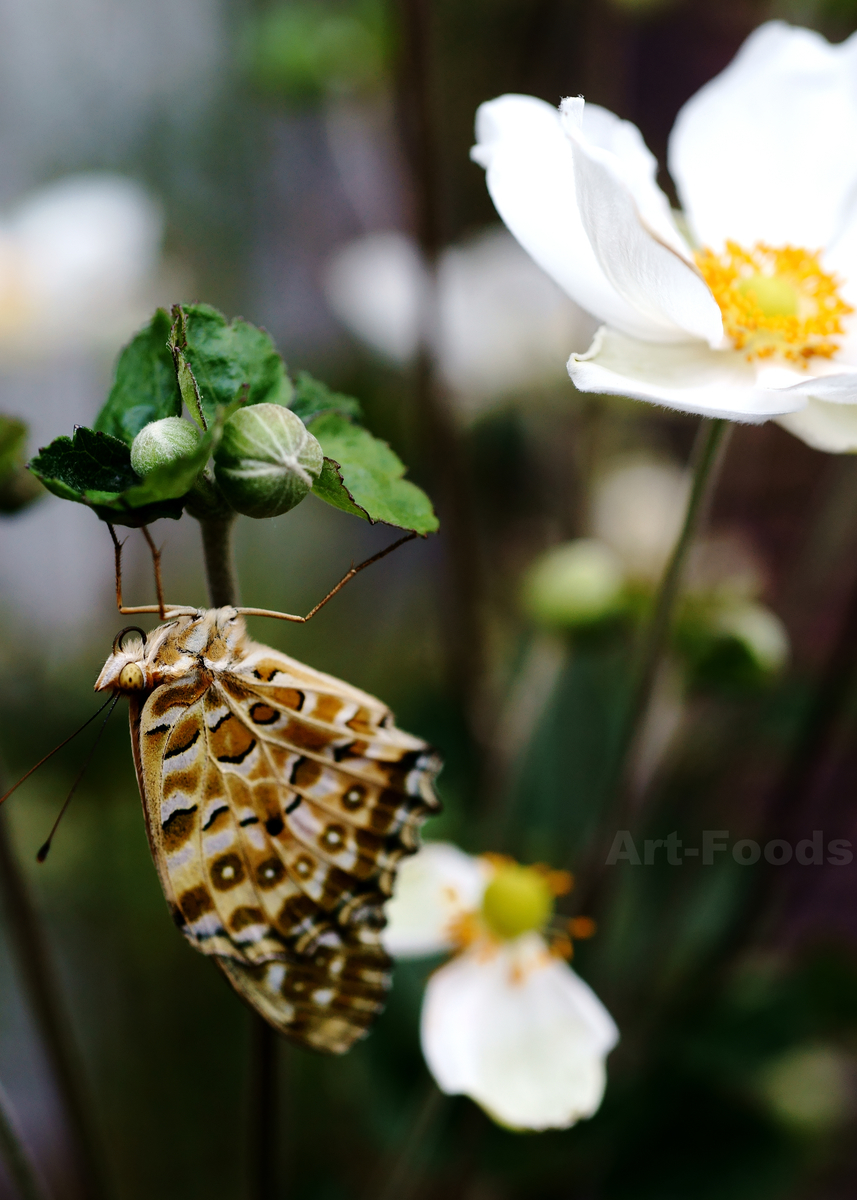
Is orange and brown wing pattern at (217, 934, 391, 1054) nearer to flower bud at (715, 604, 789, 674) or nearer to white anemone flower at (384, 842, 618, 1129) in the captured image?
white anemone flower at (384, 842, 618, 1129)

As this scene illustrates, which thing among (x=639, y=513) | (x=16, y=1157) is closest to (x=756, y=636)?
(x=639, y=513)

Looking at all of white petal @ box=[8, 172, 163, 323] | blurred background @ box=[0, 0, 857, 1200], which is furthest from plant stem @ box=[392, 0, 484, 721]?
white petal @ box=[8, 172, 163, 323]

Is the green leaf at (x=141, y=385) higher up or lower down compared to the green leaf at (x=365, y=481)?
higher up

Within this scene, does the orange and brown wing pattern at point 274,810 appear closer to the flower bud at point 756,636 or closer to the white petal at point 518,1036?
the white petal at point 518,1036

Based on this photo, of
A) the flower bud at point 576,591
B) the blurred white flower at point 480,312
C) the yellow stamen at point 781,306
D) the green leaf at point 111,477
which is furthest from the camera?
the blurred white flower at point 480,312

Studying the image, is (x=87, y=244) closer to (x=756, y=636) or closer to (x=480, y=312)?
(x=480, y=312)

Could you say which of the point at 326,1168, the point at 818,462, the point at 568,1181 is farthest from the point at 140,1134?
the point at 818,462

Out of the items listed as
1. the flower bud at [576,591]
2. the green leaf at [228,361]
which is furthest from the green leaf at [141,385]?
the flower bud at [576,591]
